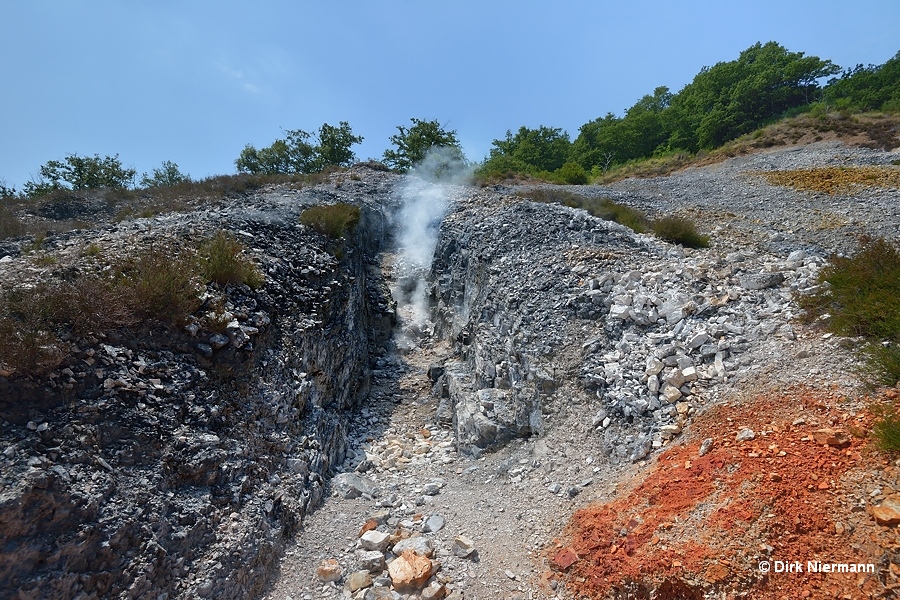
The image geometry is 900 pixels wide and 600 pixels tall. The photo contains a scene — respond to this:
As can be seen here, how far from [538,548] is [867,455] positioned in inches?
133

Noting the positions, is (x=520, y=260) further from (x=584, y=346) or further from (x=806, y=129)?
(x=806, y=129)

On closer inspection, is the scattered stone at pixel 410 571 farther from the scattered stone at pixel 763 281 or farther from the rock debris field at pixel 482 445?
the scattered stone at pixel 763 281

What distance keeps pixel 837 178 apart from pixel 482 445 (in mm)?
19898

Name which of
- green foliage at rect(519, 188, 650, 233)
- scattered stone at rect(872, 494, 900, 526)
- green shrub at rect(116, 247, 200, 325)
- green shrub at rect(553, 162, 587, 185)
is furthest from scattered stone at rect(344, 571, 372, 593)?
green shrub at rect(553, 162, 587, 185)

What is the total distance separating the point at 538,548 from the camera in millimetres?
4977

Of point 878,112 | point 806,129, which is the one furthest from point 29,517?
point 878,112

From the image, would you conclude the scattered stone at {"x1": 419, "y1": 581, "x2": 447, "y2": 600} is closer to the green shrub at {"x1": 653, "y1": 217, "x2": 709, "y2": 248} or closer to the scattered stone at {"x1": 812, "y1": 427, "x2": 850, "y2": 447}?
the scattered stone at {"x1": 812, "y1": 427, "x2": 850, "y2": 447}

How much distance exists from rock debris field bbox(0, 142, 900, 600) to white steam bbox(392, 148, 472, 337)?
4885 mm

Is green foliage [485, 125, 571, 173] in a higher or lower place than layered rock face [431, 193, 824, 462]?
higher

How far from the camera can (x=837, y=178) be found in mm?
17375

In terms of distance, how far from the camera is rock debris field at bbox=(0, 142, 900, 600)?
3.80m

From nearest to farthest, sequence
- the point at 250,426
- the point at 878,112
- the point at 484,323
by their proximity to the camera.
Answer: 1. the point at 250,426
2. the point at 484,323
3. the point at 878,112

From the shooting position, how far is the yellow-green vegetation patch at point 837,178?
1595 centimetres

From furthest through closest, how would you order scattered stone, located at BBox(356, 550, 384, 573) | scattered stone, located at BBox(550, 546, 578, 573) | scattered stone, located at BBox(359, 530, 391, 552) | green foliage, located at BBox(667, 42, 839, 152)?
green foliage, located at BBox(667, 42, 839, 152) → scattered stone, located at BBox(359, 530, 391, 552) → scattered stone, located at BBox(356, 550, 384, 573) → scattered stone, located at BBox(550, 546, 578, 573)
